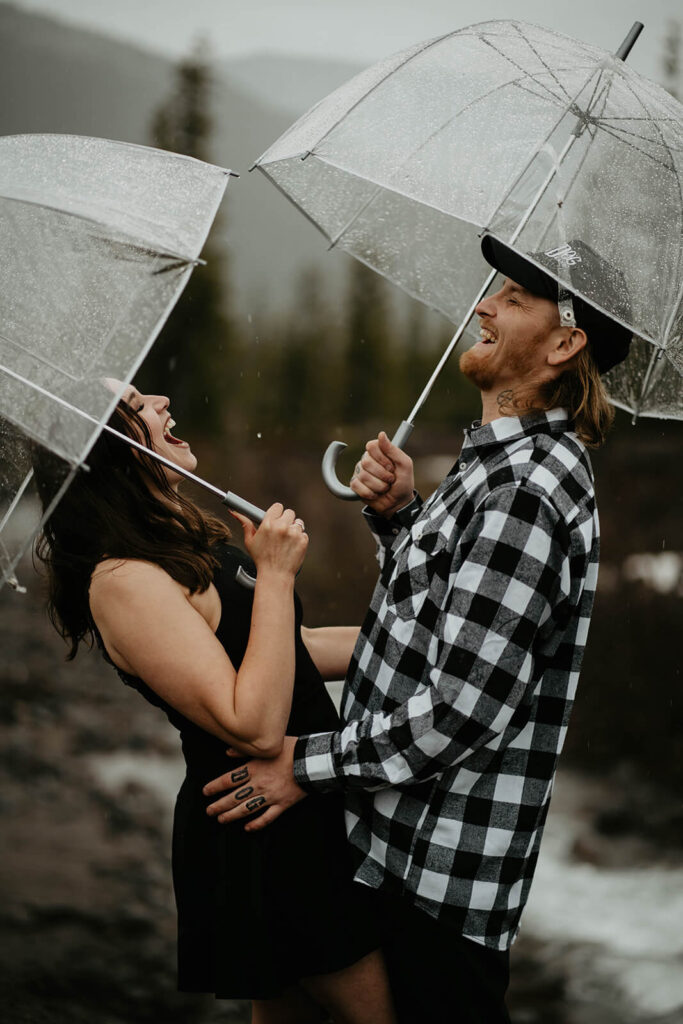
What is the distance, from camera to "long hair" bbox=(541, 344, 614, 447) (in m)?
1.62

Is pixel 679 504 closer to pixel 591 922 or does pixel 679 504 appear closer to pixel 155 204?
pixel 591 922

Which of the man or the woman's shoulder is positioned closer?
the man

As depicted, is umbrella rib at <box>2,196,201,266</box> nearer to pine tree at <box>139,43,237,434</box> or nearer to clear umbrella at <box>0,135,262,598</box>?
clear umbrella at <box>0,135,262,598</box>

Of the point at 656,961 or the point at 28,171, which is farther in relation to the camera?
the point at 656,961

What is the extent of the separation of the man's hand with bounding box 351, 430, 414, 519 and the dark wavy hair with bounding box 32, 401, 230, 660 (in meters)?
0.34

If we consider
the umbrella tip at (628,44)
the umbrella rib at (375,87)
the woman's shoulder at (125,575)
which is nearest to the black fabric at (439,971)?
the woman's shoulder at (125,575)

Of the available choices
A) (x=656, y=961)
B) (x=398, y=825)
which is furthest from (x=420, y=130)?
(x=656, y=961)

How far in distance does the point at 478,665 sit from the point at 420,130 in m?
0.91

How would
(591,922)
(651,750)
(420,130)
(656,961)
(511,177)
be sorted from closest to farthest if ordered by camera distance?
1. (511,177)
2. (420,130)
3. (656,961)
4. (591,922)
5. (651,750)

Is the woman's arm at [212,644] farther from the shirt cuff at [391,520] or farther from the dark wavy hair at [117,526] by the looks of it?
the shirt cuff at [391,520]

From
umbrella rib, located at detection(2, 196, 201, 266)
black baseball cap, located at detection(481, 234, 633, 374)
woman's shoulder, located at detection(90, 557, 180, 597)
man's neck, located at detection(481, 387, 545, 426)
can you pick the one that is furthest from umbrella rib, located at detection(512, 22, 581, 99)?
woman's shoulder, located at detection(90, 557, 180, 597)

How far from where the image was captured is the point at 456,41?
1.77 m

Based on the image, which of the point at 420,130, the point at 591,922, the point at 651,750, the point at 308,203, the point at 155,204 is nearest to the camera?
the point at 155,204

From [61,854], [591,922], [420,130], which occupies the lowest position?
[61,854]
